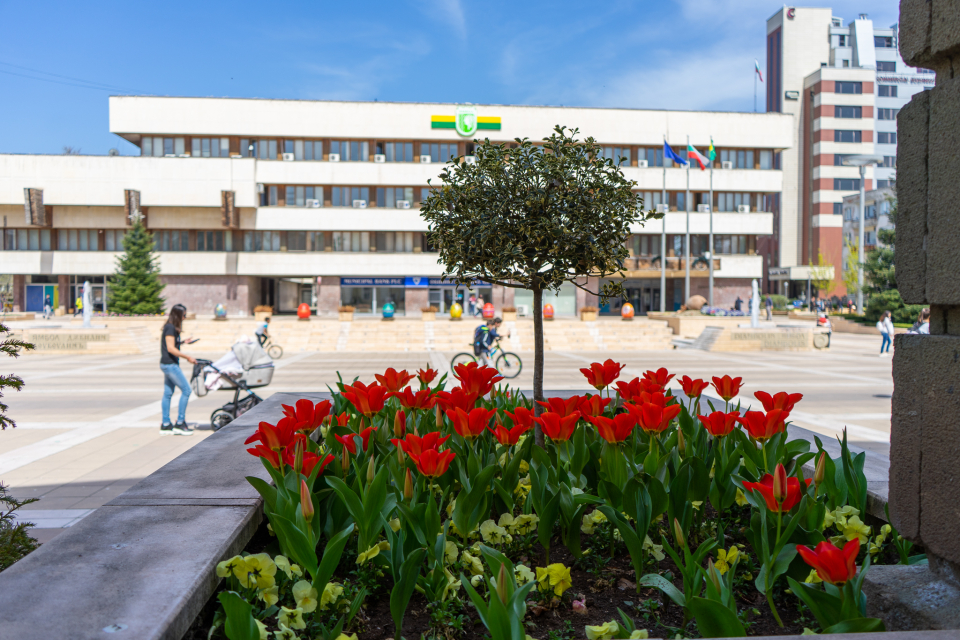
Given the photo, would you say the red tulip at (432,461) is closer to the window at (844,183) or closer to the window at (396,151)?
the window at (396,151)

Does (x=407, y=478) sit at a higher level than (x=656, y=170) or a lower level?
lower

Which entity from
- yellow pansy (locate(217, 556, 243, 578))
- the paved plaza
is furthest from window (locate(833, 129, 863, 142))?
yellow pansy (locate(217, 556, 243, 578))

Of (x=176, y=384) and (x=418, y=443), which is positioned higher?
(x=418, y=443)

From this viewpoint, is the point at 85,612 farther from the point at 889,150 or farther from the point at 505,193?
the point at 889,150

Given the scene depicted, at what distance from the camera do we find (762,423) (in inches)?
119

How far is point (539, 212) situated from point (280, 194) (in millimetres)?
49664

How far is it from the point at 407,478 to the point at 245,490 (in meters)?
1.07

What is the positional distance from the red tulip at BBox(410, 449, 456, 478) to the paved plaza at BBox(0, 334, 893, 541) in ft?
13.0

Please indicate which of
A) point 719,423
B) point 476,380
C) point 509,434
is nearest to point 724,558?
point 719,423

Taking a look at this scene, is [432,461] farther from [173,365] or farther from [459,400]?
[173,365]

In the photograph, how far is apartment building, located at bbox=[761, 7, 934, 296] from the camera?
74750mm

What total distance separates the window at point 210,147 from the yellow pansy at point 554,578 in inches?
2098

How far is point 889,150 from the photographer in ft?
265

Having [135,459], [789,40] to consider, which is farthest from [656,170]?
[135,459]
